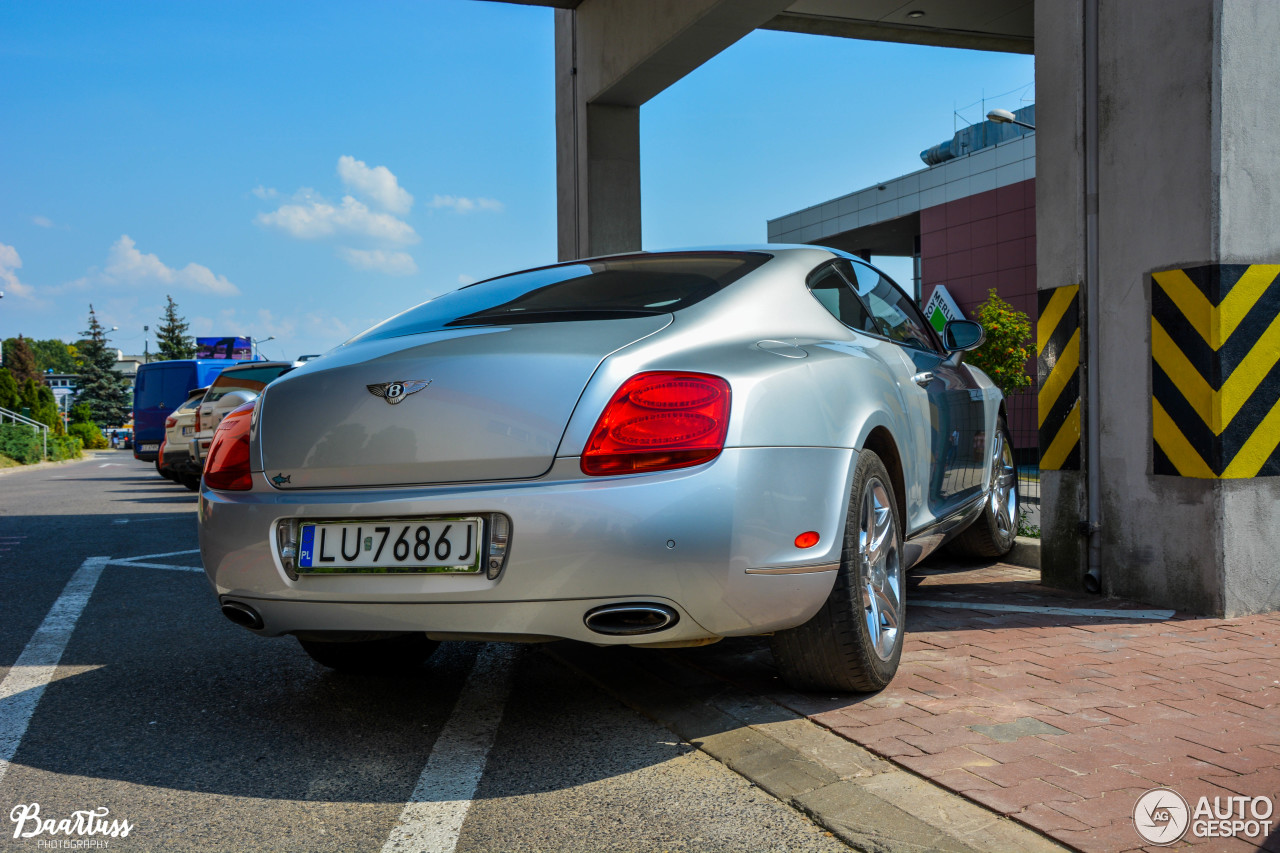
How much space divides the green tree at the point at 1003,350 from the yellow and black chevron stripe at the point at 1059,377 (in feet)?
20.6

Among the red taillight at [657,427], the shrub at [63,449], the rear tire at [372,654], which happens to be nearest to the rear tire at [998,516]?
the rear tire at [372,654]

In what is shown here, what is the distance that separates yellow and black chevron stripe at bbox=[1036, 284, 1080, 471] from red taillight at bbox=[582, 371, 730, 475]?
3.05 meters

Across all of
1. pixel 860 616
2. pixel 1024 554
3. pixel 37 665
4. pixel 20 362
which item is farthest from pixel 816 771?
pixel 20 362

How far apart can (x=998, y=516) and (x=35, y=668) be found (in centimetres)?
484

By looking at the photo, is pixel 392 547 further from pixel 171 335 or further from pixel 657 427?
pixel 171 335

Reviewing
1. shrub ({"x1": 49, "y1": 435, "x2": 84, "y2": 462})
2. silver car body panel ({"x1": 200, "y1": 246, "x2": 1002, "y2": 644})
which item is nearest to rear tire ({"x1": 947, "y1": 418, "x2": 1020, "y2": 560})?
silver car body panel ({"x1": 200, "y1": 246, "x2": 1002, "y2": 644})

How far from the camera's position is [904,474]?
3822 mm

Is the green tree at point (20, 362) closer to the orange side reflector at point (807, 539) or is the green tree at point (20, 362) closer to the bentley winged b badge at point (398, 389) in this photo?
the bentley winged b badge at point (398, 389)

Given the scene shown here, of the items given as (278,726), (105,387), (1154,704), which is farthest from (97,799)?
(105,387)

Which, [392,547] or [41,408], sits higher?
[41,408]

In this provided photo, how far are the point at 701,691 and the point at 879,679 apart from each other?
0.60 m

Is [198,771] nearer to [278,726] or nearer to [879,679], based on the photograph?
[278,726]

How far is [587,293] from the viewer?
3.60 meters

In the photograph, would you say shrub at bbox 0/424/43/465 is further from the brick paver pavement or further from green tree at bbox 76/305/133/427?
green tree at bbox 76/305/133/427
